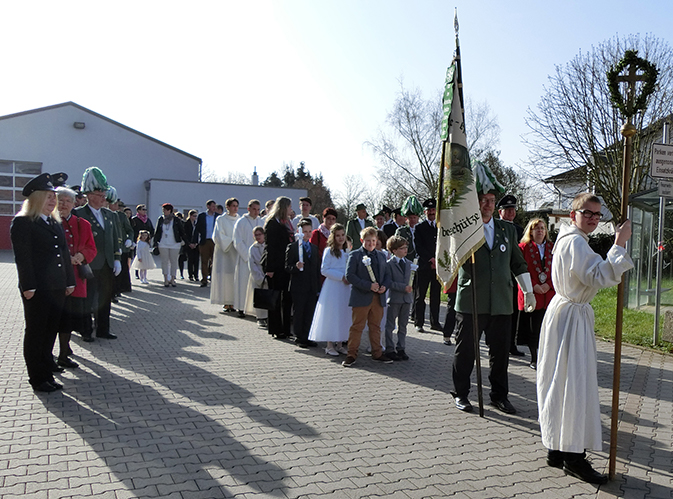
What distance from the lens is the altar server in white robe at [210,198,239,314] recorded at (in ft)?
39.3

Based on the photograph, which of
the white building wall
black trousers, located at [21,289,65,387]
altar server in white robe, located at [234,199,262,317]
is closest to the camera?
black trousers, located at [21,289,65,387]

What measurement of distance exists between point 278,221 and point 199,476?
569 centimetres

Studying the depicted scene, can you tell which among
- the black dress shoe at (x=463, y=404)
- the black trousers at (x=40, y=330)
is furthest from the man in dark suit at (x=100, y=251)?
the black dress shoe at (x=463, y=404)

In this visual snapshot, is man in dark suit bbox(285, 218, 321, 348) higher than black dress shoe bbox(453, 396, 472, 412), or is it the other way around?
man in dark suit bbox(285, 218, 321, 348)

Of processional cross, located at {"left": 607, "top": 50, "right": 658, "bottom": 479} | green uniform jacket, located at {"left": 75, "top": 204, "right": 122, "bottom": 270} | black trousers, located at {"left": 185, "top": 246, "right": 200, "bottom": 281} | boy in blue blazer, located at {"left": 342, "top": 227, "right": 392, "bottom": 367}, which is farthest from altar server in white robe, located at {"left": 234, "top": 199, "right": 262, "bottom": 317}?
processional cross, located at {"left": 607, "top": 50, "right": 658, "bottom": 479}

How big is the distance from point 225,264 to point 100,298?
3561 millimetres

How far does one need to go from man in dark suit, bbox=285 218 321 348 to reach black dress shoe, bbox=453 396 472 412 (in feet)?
10.8

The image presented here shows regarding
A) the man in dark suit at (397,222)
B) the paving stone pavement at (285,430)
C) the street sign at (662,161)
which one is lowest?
the paving stone pavement at (285,430)

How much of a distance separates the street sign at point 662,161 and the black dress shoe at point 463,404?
5.03 m

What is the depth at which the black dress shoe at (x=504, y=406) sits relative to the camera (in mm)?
5820

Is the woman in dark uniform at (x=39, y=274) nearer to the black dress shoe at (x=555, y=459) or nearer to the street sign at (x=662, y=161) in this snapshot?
the black dress shoe at (x=555, y=459)

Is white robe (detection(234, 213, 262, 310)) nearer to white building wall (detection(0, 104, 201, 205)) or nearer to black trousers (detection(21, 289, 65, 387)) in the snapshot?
black trousers (detection(21, 289, 65, 387))

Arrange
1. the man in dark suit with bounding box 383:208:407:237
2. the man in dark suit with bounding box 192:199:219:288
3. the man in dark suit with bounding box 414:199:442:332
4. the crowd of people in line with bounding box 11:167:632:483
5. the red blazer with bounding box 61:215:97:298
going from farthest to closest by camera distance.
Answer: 1. the man in dark suit with bounding box 192:199:219:288
2. the man in dark suit with bounding box 383:208:407:237
3. the man in dark suit with bounding box 414:199:442:332
4. the red blazer with bounding box 61:215:97:298
5. the crowd of people in line with bounding box 11:167:632:483

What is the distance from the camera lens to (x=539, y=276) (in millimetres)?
7902
